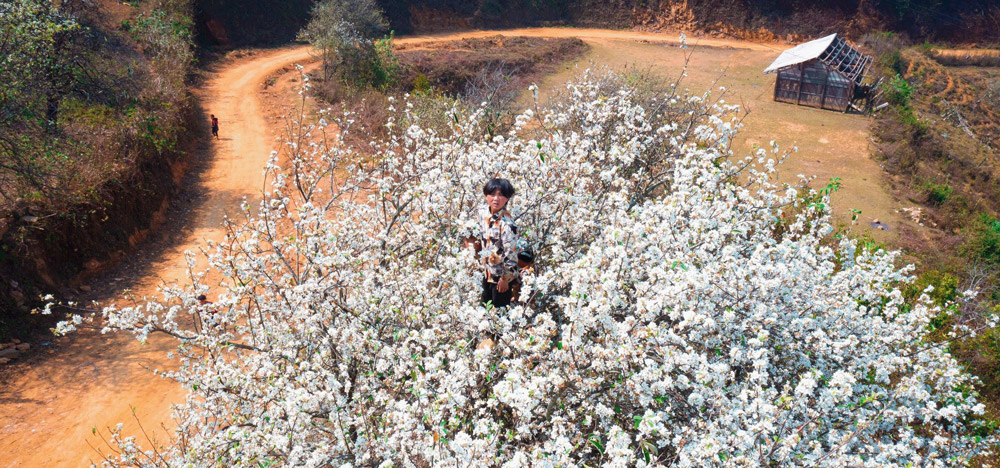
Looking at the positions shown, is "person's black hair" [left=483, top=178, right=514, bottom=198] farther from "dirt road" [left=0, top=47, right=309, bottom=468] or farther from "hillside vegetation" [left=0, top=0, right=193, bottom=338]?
"hillside vegetation" [left=0, top=0, right=193, bottom=338]

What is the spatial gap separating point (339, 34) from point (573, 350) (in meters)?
22.0

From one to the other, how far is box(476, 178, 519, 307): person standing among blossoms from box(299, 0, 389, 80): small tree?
63.5 feet

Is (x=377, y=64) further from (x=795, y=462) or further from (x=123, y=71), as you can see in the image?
(x=795, y=462)

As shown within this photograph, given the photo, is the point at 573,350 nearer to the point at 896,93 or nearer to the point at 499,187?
the point at 499,187

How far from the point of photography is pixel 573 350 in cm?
404

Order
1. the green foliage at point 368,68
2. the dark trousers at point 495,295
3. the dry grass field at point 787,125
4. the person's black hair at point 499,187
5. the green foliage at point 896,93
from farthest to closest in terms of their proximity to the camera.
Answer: the green foliage at point 896,93 < the green foliage at point 368,68 < the dry grass field at point 787,125 < the dark trousers at point 495,295 < the person's black hair at point 499,187

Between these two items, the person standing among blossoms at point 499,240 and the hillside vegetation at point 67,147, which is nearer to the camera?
the person standing among blossoms at point 499,240

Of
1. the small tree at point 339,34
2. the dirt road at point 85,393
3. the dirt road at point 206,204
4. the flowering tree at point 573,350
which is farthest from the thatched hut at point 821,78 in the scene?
the dirt road at point 85,393

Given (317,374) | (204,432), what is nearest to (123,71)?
(204,432)

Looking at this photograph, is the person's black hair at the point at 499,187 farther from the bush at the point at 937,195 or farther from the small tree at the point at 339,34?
the bush at the point at 937,195

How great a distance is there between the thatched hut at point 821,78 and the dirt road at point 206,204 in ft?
2.65

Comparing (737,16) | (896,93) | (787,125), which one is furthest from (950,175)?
(737,16)

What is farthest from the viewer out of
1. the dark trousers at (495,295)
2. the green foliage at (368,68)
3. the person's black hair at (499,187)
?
the green foliage at (368,68)

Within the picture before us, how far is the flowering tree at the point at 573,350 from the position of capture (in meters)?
3.81
